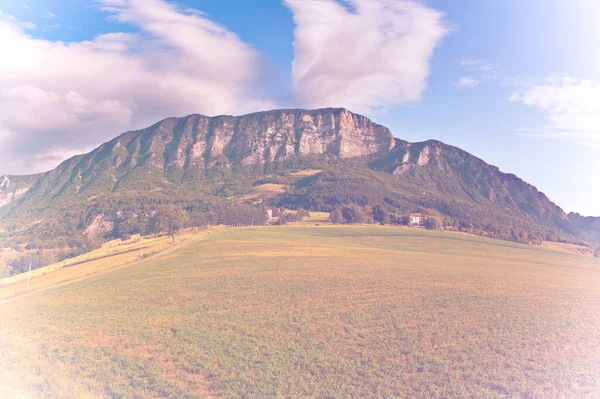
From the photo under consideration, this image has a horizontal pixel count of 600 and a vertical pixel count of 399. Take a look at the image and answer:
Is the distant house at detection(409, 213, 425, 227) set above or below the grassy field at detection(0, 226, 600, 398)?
above

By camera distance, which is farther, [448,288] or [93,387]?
[448,288]

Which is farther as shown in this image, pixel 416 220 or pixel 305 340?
pixel 416 220

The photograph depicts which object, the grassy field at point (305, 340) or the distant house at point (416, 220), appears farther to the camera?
the distant house at point (416, 220)

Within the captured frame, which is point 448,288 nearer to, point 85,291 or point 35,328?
point 35,328

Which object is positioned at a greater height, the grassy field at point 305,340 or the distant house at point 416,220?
the distant house at point 416,220

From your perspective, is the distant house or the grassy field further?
the distant house

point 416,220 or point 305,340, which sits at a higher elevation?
point 416,220

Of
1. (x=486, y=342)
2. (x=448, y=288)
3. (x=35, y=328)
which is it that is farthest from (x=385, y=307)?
(x=35, y=328)

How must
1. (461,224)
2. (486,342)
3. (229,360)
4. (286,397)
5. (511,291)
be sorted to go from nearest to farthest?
(286,397)
(229,360)
(486,342)
(511,291)
(461,224)
